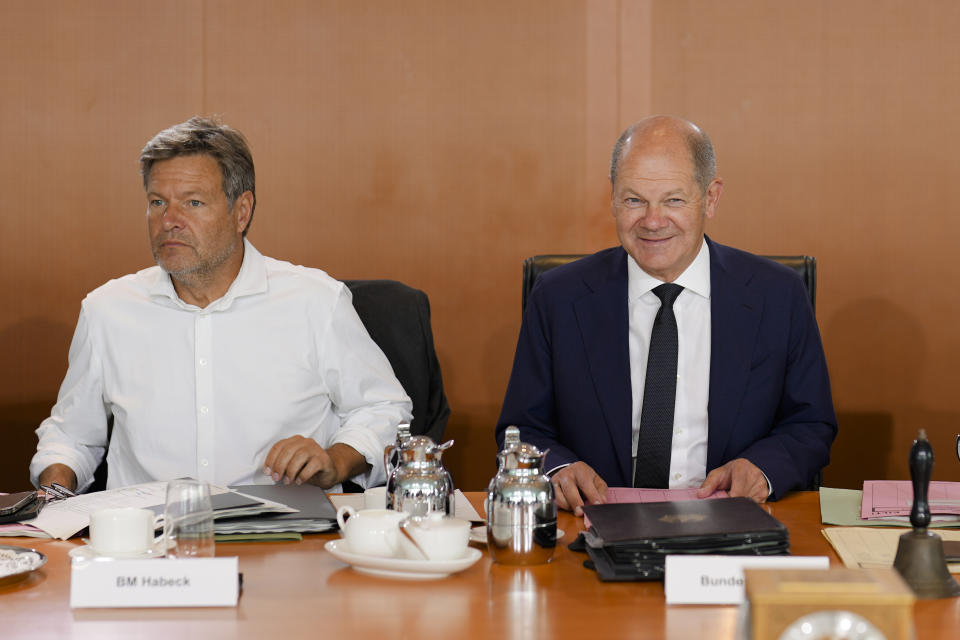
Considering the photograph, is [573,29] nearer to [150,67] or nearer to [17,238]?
[150,67]

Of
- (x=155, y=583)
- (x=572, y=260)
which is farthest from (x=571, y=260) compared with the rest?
(x=155, y=583)

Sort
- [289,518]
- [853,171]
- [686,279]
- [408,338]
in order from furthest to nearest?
[853,171]
[408,338]
[686,279]
[289,518]

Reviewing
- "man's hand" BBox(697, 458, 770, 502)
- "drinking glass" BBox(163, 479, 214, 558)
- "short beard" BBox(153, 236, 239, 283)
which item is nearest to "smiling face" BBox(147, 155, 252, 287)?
"short beard" BBox(153, 236, 239, 283)

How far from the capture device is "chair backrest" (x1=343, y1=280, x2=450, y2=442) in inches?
102

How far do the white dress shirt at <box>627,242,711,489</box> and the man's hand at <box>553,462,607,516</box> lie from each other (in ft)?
1.23

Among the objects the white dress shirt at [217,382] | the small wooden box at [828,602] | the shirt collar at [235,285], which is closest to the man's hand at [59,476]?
the white dress shirt at [217,382]

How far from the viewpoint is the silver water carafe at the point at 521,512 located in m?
1.48

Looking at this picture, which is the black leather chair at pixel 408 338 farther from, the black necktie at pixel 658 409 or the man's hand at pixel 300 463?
the black necktie at pixel 658 409

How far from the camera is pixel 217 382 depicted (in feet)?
7.97

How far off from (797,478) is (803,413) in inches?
9.1

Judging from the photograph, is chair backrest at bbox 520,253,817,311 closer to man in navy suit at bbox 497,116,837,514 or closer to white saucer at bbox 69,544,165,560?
man in navy suit at bbox 497,116,837,514

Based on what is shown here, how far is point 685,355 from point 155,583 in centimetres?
130

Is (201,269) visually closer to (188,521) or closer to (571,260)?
(571,260)

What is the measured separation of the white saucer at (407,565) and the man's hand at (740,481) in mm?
594
